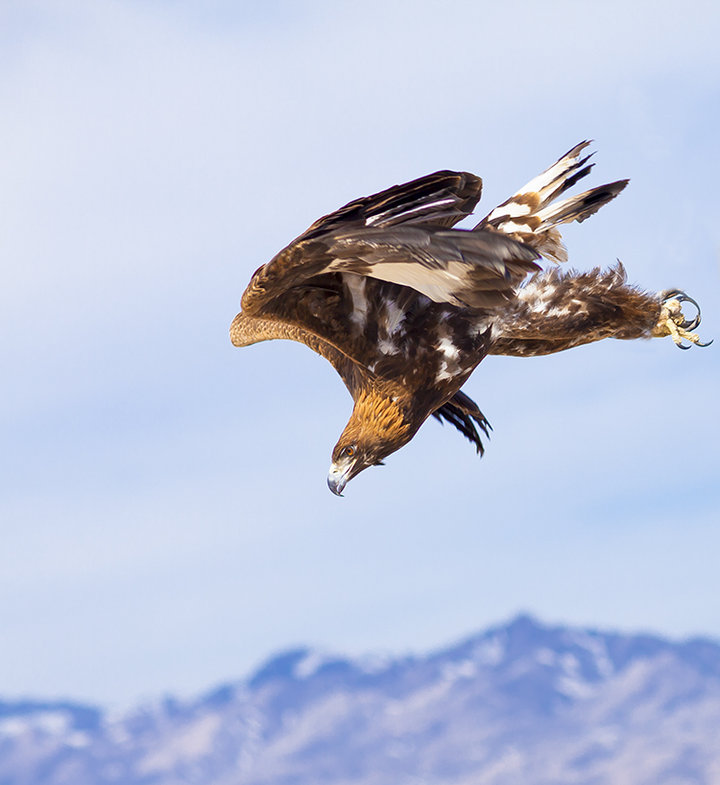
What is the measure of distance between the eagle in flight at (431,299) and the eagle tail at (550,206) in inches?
0.5

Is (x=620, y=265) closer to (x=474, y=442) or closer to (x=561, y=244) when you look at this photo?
(x=561, y=244)

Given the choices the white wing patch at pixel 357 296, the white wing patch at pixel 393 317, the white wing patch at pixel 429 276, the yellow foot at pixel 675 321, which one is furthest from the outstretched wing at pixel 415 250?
the yellow foot at pixel 675 321

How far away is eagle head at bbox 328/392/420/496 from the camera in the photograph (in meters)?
10.4

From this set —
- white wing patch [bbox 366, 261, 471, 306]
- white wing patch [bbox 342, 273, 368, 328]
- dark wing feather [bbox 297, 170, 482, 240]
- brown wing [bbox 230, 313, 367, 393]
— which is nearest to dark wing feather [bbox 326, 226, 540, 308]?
white wing patch [bbox 366, 261, 471, 306]

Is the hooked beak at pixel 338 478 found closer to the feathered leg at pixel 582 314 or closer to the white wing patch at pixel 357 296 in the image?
the white wing patch at pixel 357 296

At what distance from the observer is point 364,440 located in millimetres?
10414

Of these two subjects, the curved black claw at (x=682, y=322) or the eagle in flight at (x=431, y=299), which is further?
the curved black claw at (x=682, y=322)

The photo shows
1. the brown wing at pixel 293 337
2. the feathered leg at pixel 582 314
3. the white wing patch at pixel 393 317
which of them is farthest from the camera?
the feathered leg at pixel 582 314

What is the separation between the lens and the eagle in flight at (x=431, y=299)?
8.43 metres

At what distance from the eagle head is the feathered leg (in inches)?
51.6

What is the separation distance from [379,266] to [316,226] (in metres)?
0.59

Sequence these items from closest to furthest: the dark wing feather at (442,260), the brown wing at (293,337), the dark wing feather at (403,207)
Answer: the dark wing feather at (442,260) → the dark wing feather at (403,207) → the brown wing at (293,337)

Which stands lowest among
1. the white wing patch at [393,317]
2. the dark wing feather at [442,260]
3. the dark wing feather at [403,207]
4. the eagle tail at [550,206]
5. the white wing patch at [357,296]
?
the dark wing feather at [442,260]

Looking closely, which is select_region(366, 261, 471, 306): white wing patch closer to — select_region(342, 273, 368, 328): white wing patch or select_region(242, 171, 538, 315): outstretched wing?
select_region(242, 171, 538, 315): outstretched wing
